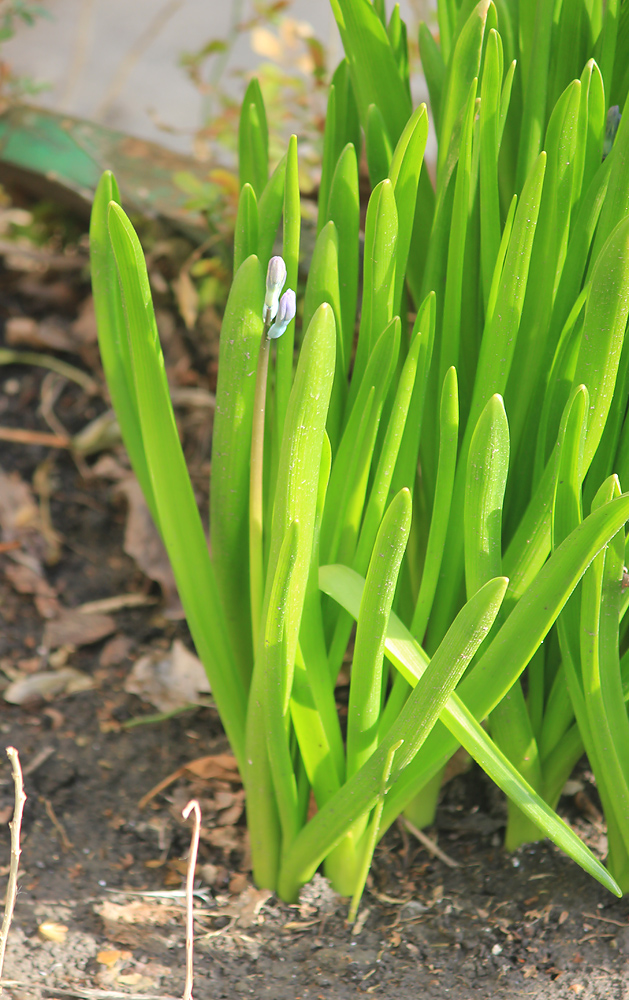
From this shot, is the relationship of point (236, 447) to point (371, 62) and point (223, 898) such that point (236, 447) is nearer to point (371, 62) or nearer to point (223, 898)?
point (371, 62)

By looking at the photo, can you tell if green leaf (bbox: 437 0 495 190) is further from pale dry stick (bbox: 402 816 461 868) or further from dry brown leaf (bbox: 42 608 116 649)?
dry brown leaf (bbox: 42 608 116 649)

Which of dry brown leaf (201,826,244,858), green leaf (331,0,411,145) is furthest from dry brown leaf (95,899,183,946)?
green leaf (331,0,411,145)

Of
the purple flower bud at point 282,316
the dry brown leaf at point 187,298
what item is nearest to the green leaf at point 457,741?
the purple flower bud at point 282,316

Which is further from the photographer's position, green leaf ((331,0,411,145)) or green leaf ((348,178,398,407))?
green leaf ((331,0,411,145))

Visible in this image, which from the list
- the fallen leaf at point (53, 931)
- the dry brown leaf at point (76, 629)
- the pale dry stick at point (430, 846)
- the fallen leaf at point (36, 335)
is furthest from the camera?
the fallen leaf at point (36, 335)

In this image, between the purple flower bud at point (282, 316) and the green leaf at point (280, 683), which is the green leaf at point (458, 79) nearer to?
the purple flower bud at point (282, 316)

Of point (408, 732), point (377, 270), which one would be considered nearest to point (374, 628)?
point (408, 732)
